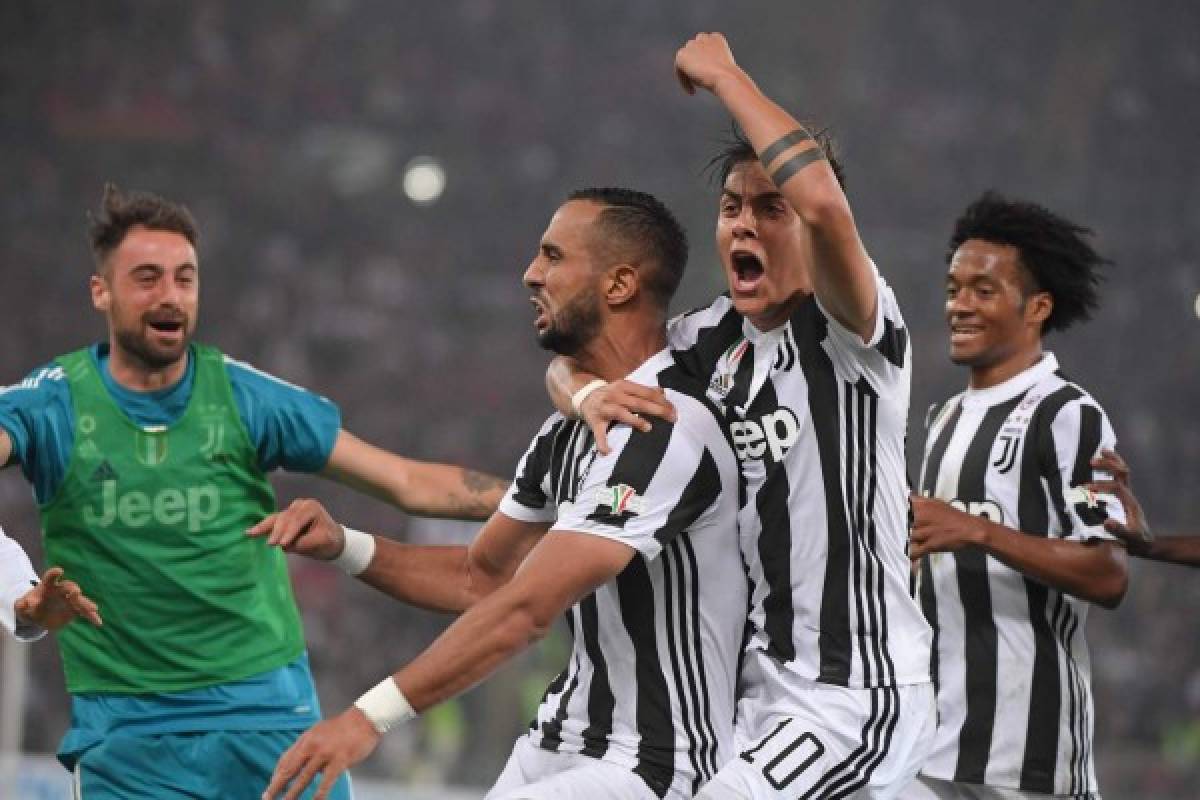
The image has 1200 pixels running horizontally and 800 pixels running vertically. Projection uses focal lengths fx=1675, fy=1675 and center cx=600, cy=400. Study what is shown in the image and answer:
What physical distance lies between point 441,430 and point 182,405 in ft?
33.5

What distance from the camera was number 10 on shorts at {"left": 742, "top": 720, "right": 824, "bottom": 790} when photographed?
3.31 m

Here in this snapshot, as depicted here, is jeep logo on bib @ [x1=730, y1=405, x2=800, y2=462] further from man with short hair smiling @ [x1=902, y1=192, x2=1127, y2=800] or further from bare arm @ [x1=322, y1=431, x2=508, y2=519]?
bare arm @ [x1=322, y1=431, x2=508, y2=519]

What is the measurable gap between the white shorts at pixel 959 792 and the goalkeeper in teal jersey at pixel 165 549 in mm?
1574

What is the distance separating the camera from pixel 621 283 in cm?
371

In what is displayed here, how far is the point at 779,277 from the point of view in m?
3.53

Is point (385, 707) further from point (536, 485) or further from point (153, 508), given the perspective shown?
point (153, 508)

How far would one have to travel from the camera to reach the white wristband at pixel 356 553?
13.7 feet

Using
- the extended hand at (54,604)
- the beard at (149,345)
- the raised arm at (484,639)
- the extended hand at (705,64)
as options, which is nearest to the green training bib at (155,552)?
the beard at (149,345)

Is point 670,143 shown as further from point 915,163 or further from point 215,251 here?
point 215,251

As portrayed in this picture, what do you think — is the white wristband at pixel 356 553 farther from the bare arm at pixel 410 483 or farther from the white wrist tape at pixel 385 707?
the white wrist tape at pixel 385 707

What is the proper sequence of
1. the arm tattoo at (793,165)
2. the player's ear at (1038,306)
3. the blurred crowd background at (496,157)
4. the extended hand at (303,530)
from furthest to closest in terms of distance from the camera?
the blurred crowd background at (496,157) < the player's ear at (1038,306) < the extended hand at (303,530) < the arm tattoo at (793,165)

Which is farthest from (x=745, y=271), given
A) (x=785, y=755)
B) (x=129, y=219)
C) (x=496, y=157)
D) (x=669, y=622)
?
(x=496, y=157)

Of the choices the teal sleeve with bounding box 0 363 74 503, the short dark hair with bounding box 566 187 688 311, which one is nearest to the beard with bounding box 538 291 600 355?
the short dark hair with bounding box 566 187 688 311

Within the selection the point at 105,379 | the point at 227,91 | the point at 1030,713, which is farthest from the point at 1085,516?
A: the point at 227,91
